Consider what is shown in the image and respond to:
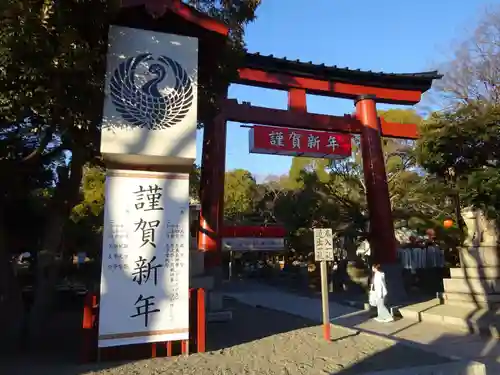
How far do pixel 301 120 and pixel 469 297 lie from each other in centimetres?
693

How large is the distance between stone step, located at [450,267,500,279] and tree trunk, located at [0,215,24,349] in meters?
10.4

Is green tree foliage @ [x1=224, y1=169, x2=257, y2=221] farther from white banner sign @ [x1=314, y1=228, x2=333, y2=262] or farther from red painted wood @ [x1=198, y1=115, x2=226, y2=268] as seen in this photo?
white banner sign @ [x1=314, y1=228, x2=333, y2=262]

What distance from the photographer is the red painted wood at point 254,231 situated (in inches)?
937

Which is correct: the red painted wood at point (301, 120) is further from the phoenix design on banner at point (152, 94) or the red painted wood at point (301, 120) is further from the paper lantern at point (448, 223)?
the phoenix design on banner at point (152, 94)

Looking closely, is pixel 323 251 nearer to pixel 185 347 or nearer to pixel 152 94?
pixel 185 347

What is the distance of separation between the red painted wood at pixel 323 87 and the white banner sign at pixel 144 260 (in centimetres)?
779

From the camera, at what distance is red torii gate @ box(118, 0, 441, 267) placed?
41.1 feet

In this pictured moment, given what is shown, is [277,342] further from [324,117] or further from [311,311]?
[324,117]

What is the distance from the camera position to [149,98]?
21.5ft

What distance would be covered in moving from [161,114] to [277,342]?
4.19 m

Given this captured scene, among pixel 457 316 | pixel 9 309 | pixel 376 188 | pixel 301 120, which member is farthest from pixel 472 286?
pixel 9 309

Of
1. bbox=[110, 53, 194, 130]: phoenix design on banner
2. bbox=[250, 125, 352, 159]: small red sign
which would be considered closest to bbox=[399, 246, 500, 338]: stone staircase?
bbox=[250, 125, 352, 159]: small red sign

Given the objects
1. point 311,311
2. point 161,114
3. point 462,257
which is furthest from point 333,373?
point 462,257

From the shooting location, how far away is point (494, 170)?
10992 millimetres
